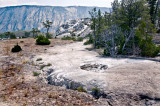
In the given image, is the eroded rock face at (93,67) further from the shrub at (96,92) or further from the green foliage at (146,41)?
the green foliage at (146,41)

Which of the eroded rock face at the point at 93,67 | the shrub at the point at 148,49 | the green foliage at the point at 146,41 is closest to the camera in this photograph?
the eroded rock face at the point at 93,67

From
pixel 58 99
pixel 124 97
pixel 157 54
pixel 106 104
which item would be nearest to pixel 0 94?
pixel 58 99

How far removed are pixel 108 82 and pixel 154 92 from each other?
3115 millimetres

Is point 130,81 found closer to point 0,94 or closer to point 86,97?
point 86,97

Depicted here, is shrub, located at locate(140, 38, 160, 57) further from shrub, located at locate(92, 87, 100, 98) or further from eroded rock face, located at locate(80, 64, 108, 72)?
shrub, located at locate(92, 87, 100, 98)

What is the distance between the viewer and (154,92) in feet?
27.6

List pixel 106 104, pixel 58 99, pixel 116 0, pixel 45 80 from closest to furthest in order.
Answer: pixel 106 104
pixel 58 99
pixel 45 80
pixel 116 0

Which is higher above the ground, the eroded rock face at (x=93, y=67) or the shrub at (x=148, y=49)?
the shrub at (x=148, y=49)

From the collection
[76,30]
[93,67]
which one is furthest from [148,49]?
[76,30]

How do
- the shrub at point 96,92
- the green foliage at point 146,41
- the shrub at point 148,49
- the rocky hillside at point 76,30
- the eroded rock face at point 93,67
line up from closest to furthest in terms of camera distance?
the shrub at point 96,92 < the eroded rock face at point 93,67 < the shrub at point 148,49 < the green foliage at point 146,41 < the rocky hillside at point 76,30

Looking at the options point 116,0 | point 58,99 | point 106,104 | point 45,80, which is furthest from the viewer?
point 116,0

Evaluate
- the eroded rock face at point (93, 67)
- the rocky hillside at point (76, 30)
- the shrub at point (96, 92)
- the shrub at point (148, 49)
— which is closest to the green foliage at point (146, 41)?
the shrub at point (148, 49)

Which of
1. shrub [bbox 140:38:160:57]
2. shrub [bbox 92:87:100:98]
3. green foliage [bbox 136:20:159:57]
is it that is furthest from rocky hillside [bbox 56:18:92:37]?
shrub [bbox 92:87:100:98]

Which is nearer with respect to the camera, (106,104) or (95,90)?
(106,104)
